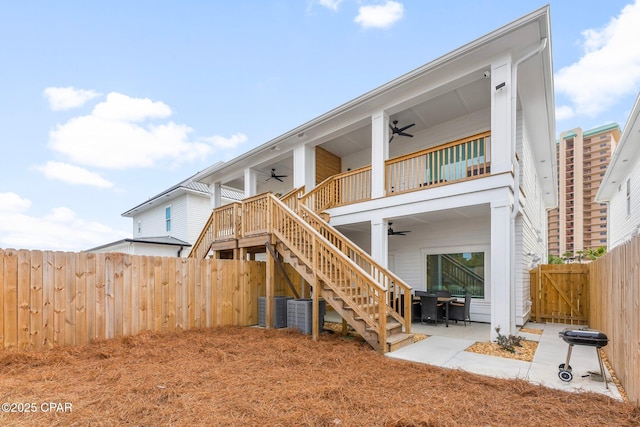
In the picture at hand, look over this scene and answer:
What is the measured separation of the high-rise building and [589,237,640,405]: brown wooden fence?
40.2 metres

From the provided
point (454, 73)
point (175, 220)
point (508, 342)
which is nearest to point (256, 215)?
point (454, 73)

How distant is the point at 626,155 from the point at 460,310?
7.86m

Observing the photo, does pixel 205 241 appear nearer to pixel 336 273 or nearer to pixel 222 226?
pixel 222 226

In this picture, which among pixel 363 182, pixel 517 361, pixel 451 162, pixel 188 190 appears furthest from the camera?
pixel 188 190

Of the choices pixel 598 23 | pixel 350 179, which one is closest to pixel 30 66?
pixel 350 179

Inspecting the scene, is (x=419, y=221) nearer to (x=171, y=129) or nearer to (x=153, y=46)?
(x=153, y=46)

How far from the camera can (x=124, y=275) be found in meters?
5.98

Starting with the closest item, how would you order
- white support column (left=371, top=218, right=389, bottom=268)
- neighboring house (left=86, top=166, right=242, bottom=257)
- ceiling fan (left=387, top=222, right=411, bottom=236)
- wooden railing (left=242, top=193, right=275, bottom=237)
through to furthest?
wooden railing (left=242, top=193, right=275, bottom=237), white support column (left=371, top=218, right=389, bottom=268), ceiling fan (left=387, top=222, right=411, bottom=236), neighboring house (left=86, top=166, right=242, bottom=257)

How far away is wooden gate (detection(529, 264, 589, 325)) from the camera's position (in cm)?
845

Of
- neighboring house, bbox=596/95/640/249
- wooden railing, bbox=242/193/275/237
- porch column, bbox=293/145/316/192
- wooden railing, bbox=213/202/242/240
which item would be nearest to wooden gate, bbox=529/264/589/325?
neighboring house, bbox=596/95/640/249

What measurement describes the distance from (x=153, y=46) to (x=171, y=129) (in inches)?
436

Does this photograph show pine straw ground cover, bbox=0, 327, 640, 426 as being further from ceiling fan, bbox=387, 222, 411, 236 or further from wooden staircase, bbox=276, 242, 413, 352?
ceiling fan, bbox=387, 222, 411, 236

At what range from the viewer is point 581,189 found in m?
37.9

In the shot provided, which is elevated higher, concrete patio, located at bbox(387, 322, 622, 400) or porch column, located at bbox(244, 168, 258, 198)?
porch column, located at bbox(244, 168, 258, 198)
